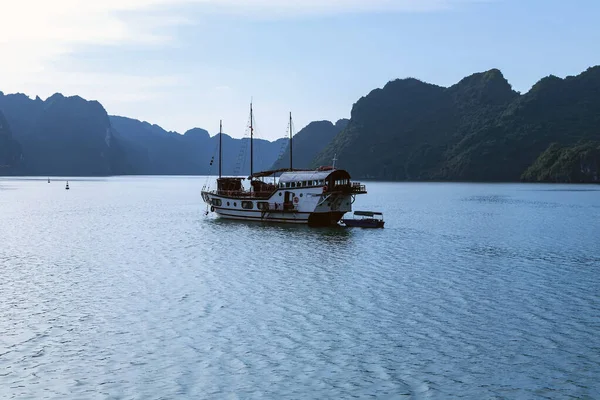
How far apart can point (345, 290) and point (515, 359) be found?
15517 mm

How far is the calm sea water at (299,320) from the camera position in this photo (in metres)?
21.8

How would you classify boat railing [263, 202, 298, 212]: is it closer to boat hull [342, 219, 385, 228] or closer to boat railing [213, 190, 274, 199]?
boat railing [213, 190, 274, 199]

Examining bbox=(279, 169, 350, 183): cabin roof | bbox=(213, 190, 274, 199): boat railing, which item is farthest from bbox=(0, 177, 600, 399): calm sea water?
bbox=(213, 190, 274, 199): boat railing

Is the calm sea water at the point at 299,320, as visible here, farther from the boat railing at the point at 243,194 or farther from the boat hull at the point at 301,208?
the boat railing at the point at 243,194

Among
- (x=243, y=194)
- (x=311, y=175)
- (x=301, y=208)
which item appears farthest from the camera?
(x=243, y=194)

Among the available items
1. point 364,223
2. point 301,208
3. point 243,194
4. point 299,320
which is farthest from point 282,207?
point 299,320

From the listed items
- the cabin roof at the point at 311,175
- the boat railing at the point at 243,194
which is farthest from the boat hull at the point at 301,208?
the cabin roof at the point at 311,175

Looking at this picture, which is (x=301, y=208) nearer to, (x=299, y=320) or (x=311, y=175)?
(x=311, y=175)

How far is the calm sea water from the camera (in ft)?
71.5

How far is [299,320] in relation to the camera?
3080 cm

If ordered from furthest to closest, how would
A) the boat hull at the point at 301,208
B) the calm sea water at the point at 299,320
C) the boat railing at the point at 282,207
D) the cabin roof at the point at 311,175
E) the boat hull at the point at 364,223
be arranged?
the boat railing at the point at 282,207
the boat hull at the point at 364,223
the boat hull at the point at 301,208
the cabin roof at the point at 311,175
the calm sea water at the point at 299,320

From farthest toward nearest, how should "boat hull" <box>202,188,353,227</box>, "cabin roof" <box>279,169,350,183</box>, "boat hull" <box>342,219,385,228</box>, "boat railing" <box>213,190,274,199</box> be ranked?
"boat railing" <box>213,190,274,199</box>, "boat hull" <box>342,219,385,228</box>, "boat hull" <box>202,188,353,227</box>, "cabin roof" <box>279,169,350,183</box>

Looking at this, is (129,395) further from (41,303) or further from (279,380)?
(41,303)

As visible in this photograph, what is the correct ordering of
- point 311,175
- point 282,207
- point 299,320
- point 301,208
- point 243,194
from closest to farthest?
point 299,320 < point 311,175 < point 301,208 < point 282,207 < point 243,194
